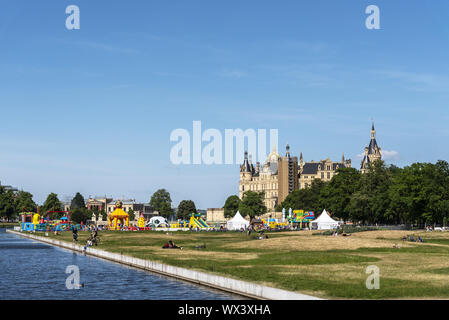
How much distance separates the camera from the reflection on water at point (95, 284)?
120 feet

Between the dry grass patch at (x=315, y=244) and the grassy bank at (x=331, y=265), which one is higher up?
the dry grass patch at (x=315, y=244)

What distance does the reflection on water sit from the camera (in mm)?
36531

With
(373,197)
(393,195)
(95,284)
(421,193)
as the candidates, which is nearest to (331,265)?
(95,284)

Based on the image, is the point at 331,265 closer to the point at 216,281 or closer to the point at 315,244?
the point at 216,281

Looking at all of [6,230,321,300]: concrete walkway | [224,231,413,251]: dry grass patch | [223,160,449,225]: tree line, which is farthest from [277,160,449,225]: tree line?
[6,230,321,300]: concrete walkway

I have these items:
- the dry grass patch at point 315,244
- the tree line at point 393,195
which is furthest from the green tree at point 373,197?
the dry grass patch at point 315,244

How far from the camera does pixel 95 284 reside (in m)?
42.0

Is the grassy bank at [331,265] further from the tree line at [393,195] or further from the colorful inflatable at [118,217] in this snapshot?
the colorful inflatable at [118,217]

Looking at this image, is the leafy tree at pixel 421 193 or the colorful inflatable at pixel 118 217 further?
the colorful inflatable at pixel 118 217

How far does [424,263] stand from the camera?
49125mm
